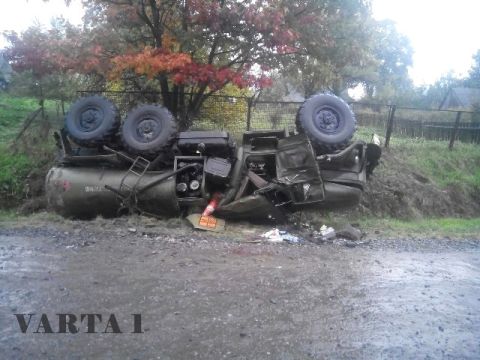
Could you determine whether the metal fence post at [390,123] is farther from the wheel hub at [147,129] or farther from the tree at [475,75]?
the tree at [475,75]

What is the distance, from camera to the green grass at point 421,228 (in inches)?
300

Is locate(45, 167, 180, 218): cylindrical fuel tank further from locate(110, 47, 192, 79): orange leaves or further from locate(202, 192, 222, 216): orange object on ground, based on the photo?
locate(110, 47, 192, 79): orange leaves

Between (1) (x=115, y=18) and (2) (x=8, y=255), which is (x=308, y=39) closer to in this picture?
(1) (x=115, y=18)

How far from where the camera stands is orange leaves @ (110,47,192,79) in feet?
26.0

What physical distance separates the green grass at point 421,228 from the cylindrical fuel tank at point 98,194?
356 centimetres

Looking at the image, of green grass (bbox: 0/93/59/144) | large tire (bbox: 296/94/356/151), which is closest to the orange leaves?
large tire (bbox: 296/94/356/151)

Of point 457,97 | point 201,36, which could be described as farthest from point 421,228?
point 457,97

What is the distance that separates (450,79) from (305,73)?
174 ft

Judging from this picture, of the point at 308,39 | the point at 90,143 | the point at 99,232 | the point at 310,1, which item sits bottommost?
the point at 99,232

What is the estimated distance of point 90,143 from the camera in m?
7.88

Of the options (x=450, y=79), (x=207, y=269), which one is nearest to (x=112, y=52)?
(x=207, y=269)

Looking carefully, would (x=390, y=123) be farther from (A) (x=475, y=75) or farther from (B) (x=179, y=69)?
(A) (x=475, y=75)

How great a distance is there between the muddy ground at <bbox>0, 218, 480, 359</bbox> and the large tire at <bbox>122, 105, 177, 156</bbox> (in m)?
1.53

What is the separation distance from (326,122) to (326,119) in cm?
6
